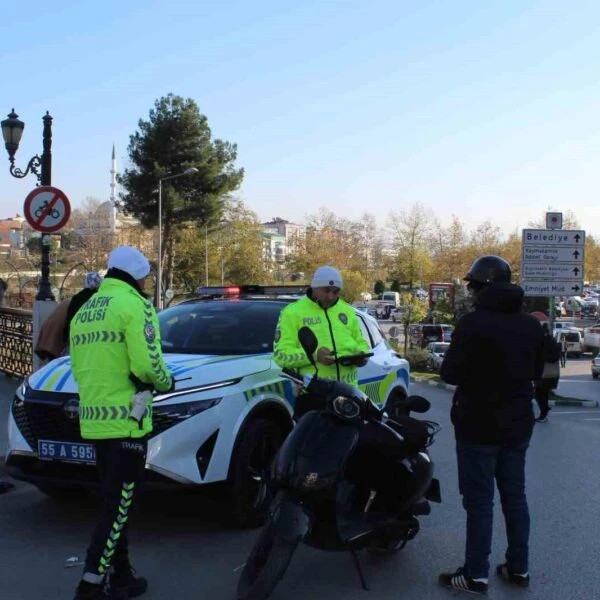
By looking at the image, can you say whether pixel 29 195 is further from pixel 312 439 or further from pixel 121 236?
pixel 121 236

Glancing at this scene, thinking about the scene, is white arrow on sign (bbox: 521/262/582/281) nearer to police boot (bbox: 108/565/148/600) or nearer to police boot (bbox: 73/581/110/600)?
police boot (bbox: 108/565/148/600)

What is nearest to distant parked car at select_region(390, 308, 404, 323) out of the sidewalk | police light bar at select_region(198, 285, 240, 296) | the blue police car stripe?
the sidewalk

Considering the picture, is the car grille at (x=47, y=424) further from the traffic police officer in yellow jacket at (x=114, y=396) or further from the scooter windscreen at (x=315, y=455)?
the scooter windscreen at (x=315, y=455)

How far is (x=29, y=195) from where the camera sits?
9258mm

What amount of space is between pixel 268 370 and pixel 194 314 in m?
1.42

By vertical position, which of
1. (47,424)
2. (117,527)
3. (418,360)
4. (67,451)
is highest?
(47,424)

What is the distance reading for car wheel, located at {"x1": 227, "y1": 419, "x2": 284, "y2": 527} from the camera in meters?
5.07

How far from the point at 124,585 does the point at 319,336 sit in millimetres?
2118

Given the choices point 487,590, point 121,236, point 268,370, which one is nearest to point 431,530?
point 487,590

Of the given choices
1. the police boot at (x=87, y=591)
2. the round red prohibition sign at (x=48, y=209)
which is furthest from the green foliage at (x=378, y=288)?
the police boot at (x=87, y=591)

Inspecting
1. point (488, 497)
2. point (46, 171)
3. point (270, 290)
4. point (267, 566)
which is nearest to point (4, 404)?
point (46, 171)

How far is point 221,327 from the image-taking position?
6426 millimetres

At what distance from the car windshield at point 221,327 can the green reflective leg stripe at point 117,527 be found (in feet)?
7.05

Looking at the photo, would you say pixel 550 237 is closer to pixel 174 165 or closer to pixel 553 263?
pixel 553 263
